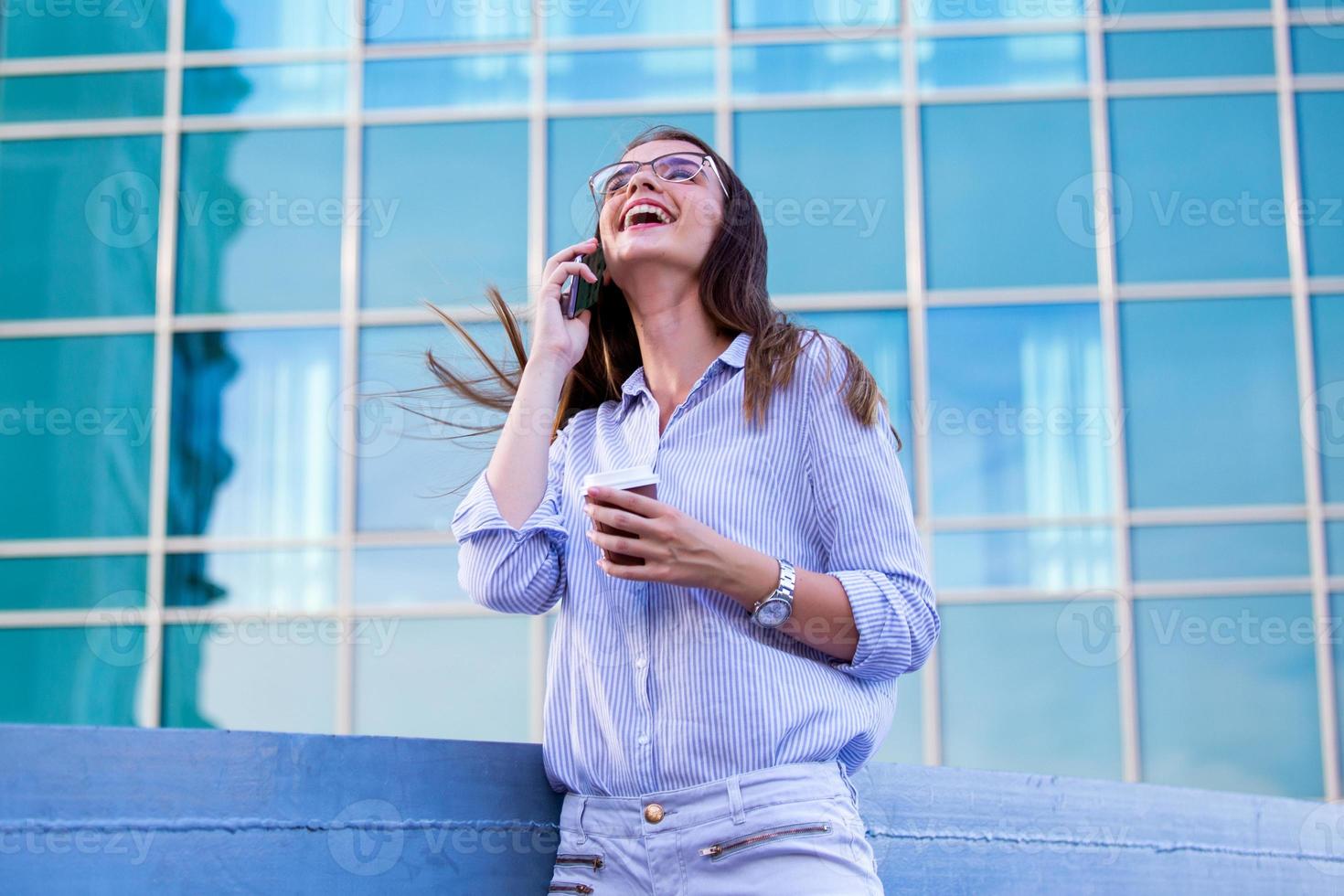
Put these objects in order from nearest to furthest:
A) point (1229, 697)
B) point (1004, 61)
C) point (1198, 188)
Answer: point (1229, 697) → point (1198, 188) → point (1004, 61)

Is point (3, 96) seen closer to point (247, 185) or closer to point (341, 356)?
point (247, 185)

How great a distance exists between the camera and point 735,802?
6.33 feet

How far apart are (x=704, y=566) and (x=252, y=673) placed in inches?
342

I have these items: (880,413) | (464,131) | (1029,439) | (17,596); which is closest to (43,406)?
(17,596)

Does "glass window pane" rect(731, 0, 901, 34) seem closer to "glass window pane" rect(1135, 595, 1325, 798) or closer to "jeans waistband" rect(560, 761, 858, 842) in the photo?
"glass window pane" rect(1135, 595, 1325, 798)

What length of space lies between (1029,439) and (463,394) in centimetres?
785

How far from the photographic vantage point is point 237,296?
418 inches

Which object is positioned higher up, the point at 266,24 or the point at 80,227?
the point at 266,24

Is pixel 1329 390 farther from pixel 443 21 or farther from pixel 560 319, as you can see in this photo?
pixel 560 319

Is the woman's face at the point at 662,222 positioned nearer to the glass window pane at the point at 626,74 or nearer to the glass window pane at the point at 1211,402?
the glass window pane at the point at 1211,402

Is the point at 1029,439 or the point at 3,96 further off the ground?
the point at 3,96

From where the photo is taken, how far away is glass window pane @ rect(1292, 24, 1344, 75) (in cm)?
1029

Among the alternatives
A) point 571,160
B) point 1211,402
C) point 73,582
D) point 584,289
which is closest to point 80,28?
point 571,160

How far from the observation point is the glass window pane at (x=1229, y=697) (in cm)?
952
